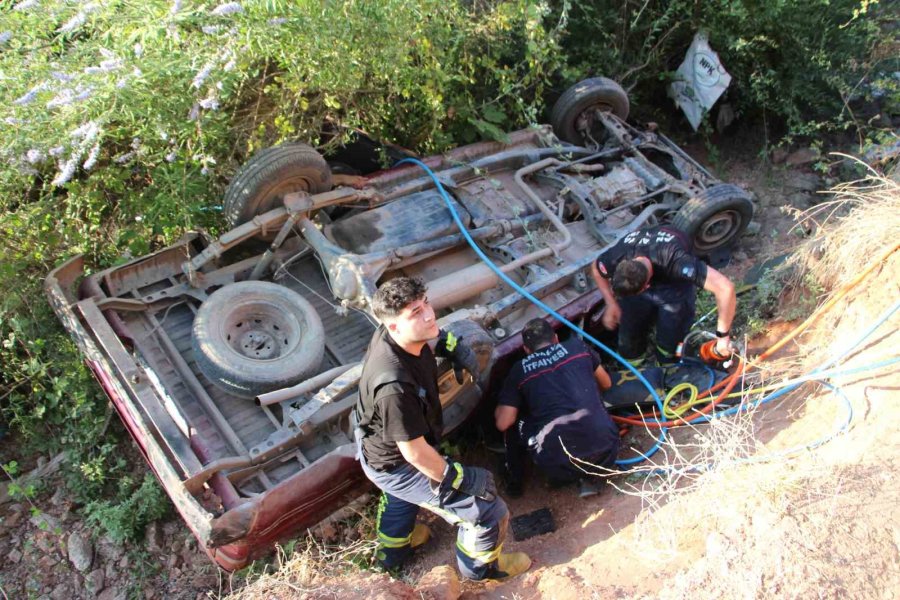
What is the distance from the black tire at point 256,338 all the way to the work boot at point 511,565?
5.25ft

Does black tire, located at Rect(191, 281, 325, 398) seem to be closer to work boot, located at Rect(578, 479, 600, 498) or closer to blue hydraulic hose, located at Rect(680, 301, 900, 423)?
work boot, located at Rect(578, 479, 600, 498)

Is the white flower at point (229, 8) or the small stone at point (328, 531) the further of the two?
Answer: the small stone at point (328, 531)

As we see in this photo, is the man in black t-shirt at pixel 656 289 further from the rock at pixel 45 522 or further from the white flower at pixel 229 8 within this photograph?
the rock at pixel 45 522

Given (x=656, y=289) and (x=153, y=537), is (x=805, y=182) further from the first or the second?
(x=153, y=537)

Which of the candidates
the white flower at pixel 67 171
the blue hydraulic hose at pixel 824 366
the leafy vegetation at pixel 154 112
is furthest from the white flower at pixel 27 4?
the blue hydraulic hose at pixel 824 366

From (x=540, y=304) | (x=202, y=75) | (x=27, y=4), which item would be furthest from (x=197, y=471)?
(x=27, y=4)

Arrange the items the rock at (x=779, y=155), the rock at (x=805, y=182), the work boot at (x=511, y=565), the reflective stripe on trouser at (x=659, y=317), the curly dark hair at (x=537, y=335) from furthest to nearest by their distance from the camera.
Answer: the rock at (x=779, y=155) < the rock at (x=805, y=182) < the reflective stripe on trouser at (x=659, y=317) < the curly dark hair at (x=537, y=335) < the work boot at (x=511, y=565)

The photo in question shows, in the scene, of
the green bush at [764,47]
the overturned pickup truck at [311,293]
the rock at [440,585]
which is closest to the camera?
the rock at [440,585]

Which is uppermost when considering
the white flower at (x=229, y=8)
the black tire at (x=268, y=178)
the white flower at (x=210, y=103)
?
the white flower at (x=229, y=8)

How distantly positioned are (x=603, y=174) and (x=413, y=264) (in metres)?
2.32

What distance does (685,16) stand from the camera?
722cm

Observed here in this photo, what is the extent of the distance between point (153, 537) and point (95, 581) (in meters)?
0.41

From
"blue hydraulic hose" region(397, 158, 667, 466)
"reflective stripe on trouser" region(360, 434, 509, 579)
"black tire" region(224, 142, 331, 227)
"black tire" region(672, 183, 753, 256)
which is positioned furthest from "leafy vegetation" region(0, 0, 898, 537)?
"reflective stripe on trouser" region(360, 434, 509, 579)

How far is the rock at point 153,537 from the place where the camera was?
4574mm
